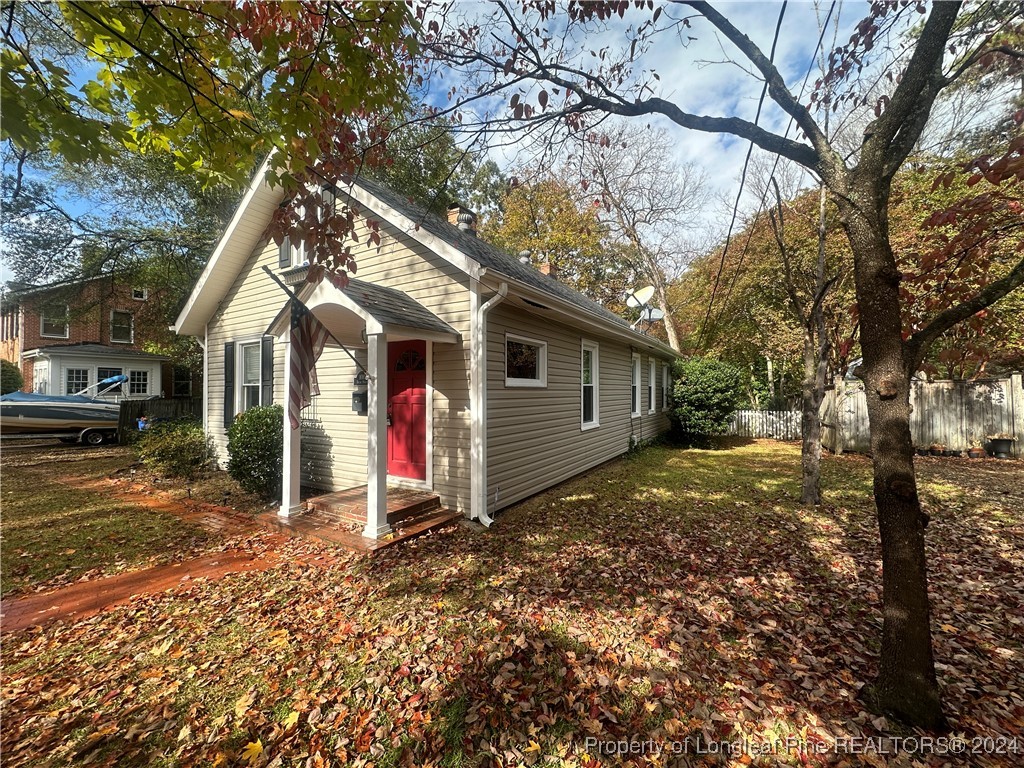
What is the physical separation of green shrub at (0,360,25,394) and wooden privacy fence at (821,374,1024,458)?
34.6 m

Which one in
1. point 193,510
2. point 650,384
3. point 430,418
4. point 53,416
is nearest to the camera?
point 430,418

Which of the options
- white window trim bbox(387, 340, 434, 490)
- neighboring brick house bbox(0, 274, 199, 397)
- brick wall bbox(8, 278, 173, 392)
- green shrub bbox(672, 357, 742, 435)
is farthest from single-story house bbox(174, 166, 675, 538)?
neighboring brick house bbox(0, 274, 199, 397)

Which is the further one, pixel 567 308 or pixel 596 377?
pixel 596 377

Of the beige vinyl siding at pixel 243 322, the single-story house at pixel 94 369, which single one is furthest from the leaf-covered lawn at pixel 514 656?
the single-story house at pixel 94 369

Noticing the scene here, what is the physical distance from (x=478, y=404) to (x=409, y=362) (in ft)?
5.39

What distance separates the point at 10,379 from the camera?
2019 centimetres

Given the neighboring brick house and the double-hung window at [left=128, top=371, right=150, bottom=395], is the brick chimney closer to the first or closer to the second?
the neighboring brick house

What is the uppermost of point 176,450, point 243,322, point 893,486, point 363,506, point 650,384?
point 243,322

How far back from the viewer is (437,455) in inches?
240

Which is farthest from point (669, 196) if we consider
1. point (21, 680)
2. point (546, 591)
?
point (21, 680)

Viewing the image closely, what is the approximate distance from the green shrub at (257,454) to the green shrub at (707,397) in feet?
40.2

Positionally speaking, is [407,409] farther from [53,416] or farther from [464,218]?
[53,416]

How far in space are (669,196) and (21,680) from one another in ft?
69.5

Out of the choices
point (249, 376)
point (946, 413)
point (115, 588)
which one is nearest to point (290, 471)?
point (115, 588)
